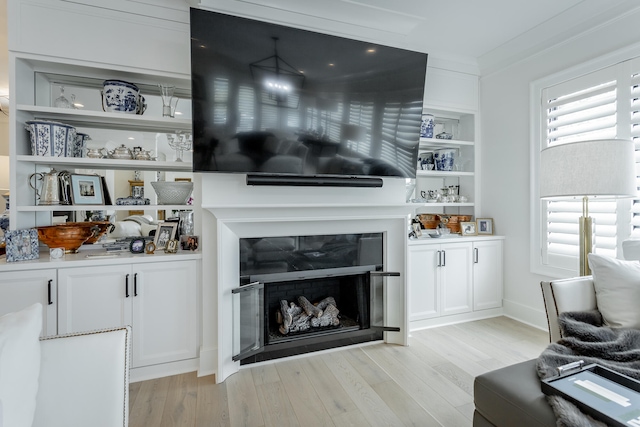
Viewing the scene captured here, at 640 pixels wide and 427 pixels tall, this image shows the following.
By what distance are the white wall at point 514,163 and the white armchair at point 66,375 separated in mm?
3271

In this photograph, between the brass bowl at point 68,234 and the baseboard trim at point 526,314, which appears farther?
the baseboard trim at point 526,314

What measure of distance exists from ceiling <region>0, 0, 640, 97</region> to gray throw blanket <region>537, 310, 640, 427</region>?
230cm

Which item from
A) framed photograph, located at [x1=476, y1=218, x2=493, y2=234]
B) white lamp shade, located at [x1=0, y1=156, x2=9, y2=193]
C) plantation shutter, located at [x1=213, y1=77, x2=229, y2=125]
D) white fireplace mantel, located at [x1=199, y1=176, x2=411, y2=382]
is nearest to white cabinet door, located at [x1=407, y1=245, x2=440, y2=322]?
white fireplace mantel, located at [x1=199, y1=176, x2=411, y2=382]

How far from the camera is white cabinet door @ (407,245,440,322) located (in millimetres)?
2828

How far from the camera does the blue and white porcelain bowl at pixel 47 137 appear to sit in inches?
78.4

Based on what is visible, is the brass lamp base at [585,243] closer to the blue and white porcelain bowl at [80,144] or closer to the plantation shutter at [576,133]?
the plantation shutter at [576,133]

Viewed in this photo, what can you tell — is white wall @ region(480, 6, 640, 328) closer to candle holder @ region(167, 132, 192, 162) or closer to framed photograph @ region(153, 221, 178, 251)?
candle holder @ region(167, 132, 192, 162)

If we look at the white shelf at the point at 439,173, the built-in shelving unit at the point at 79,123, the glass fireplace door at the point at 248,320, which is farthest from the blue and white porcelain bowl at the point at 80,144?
the white shelf at the point at 439,173

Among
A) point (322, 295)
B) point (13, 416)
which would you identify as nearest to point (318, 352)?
point (322, 295)

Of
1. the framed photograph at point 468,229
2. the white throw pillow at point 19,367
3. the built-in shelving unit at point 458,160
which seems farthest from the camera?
the built-in shelving unit at point 458,160

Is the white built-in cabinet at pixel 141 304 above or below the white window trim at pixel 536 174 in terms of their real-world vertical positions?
below

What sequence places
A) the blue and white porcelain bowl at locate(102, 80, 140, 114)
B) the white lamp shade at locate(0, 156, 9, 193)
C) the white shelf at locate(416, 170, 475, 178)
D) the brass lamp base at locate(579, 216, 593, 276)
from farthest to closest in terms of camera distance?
the white lamp shade at locate(0, 156, 9, 193)
the white shelf at locate(416, 170, 475, 178)
the blue and white porcelain bowl at locate(102, 80, 140, 114)
the brass lamp base at locate(579, 216, 593, 276)

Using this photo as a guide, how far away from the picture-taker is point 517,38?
284cm

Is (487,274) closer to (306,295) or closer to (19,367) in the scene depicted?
(306,295)
